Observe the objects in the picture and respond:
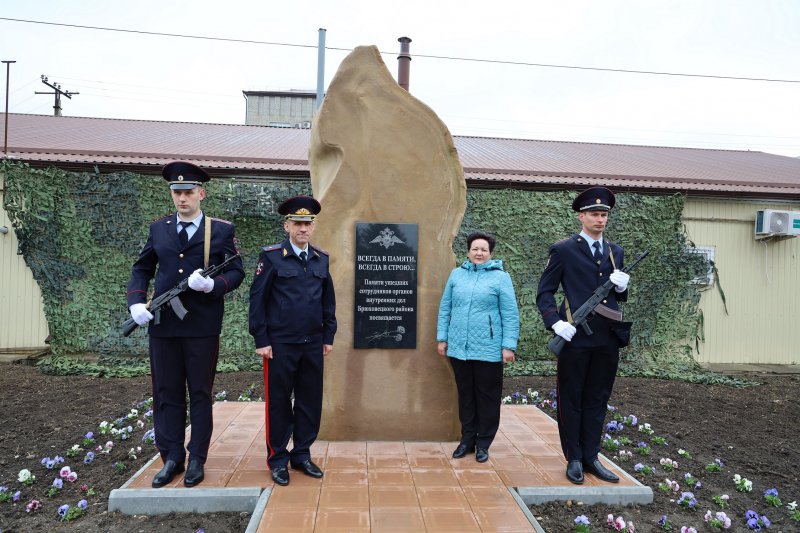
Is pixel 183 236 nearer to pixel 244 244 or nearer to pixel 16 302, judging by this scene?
pixel 244 244

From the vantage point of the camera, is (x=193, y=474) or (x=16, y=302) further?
(x=16, y=302)

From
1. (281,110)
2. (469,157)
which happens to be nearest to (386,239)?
(469,157)

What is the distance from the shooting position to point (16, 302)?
7566mm

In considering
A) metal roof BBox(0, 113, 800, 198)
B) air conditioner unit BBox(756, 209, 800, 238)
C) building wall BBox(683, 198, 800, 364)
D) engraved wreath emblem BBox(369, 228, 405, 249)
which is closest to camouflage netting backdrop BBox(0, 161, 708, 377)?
metal roof BBox(0, 113, 800, 198)

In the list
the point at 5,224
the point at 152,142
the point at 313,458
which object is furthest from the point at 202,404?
the point at 152,142

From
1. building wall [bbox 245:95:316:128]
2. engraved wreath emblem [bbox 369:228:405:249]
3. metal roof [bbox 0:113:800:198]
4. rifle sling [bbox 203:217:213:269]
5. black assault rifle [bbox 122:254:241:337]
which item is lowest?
black assault rifle [bbox 122:254:241:337]

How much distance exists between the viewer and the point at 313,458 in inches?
149

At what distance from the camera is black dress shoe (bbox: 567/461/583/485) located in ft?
11.3

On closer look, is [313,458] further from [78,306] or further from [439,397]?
[78,306]

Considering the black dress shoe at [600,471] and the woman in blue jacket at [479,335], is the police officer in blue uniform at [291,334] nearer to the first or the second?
the woman in blue jacket at [479,335]

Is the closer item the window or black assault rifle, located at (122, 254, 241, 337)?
black assault rifle, located at (122, 254, 241, 337)

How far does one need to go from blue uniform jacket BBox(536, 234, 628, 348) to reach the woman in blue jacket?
28 cm

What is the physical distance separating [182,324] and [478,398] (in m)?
2.07

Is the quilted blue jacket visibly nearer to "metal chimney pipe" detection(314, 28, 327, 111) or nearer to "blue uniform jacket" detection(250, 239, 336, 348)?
"blue uniform jacket" detection(250, 239, 336, 348)
